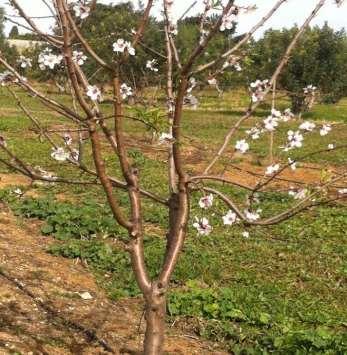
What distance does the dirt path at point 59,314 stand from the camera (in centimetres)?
552

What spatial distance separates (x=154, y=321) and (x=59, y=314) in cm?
278

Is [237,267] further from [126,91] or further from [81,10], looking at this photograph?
[81,10]

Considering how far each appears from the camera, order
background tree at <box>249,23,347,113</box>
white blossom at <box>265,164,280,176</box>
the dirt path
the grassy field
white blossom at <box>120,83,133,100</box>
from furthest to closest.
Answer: background tree at <box>249,23,347,113</box> < the grassy field < the dirt path < white blossom at <box>120,83,133,100</box> < white blossom at <box>265,164,280,176</box>

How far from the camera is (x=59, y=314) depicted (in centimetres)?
620

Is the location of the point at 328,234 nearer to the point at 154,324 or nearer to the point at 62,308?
the point at 62,308

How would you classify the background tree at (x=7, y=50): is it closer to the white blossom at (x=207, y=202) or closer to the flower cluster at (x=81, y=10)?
the flower cluster at (x=81, y=10)

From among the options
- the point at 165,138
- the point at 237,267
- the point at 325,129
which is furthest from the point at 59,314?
the point at 325,129

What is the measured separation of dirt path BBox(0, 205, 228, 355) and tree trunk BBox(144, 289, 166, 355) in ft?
6.15

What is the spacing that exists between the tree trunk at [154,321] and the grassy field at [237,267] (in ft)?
2.29

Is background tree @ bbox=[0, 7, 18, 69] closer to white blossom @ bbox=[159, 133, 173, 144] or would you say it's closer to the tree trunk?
white blossom @ bbox=[159, 133, 173, 144]

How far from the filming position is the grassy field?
649 cm

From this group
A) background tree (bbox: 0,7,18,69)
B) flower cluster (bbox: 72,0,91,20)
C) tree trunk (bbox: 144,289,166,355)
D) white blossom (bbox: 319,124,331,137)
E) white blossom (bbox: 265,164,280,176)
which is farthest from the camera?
white blossom (bbox: 319,124,331,137)

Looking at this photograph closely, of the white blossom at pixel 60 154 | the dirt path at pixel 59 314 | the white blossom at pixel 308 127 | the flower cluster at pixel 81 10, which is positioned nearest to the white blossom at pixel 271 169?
the white blossom at pixel 308 127

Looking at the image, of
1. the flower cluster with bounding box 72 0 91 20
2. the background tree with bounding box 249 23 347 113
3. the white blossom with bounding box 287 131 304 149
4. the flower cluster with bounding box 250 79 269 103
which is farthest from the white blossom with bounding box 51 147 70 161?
the background tree with bounding box 249 23 347 113
